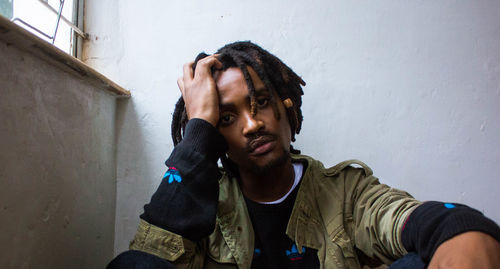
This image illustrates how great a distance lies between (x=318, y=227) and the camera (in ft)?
3.11

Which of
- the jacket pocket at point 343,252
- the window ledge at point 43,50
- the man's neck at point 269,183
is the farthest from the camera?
the man's neck at point 269,183

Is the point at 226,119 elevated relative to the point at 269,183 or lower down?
elevated

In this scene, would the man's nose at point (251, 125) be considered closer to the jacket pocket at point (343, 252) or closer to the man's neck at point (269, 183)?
Result: the man's neck at point (269, 183)

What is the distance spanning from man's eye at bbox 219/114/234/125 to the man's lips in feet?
0.30

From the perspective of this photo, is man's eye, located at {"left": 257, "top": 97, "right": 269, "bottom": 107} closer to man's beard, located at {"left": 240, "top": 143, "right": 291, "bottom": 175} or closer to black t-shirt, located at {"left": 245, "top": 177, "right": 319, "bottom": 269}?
man's beard, located at {"left": 240, "top": 143, "right": 291, "bottom": 175}

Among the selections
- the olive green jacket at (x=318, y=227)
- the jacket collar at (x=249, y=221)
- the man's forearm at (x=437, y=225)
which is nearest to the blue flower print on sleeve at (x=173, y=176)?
the olive green jacket at (x=318, y=227)

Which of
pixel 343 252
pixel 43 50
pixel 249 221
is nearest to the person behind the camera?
pixel 43 50

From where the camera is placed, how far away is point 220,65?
985 millimetres

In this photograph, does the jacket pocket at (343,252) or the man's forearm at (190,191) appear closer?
the man's forearm at (190,191)

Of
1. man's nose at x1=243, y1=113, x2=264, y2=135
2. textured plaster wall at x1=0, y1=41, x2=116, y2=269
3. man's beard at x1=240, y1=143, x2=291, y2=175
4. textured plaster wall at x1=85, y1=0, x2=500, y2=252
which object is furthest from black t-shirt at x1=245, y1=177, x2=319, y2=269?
textured plaster wall at x1=0, y1=41, x2=116, y2=269

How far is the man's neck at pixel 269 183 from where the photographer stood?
996 millimetres

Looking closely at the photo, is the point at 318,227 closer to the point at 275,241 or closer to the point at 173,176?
the point at 275,241

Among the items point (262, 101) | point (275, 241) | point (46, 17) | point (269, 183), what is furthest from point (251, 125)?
point (46, 17)

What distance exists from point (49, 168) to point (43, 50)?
11.6 inches
